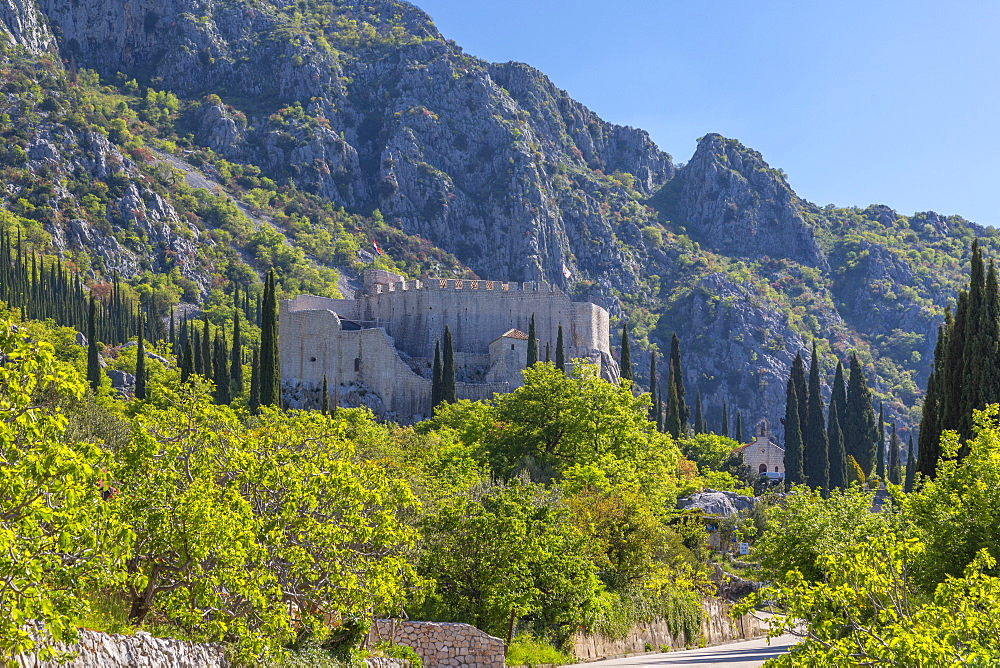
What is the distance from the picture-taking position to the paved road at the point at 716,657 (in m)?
29.5

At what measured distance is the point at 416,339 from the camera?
9369 cm

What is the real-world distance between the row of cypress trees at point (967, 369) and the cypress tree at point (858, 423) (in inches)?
1778

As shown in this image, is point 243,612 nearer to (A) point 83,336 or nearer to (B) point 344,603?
(B) point 344,603

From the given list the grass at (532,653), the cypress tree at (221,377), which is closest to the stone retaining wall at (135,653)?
the grass at (532,653)

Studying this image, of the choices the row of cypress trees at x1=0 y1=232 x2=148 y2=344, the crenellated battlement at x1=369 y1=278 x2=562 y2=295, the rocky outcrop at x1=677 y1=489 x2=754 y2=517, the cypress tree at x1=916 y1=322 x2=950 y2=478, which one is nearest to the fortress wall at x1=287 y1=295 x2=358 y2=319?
the crenellated battlement at x1=369 y1=278 x2=562 y2=295

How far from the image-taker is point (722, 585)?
43.6m

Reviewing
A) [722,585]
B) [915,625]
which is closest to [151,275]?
[722,585]

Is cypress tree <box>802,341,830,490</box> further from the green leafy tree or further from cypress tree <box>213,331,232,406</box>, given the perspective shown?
the green leafy tree

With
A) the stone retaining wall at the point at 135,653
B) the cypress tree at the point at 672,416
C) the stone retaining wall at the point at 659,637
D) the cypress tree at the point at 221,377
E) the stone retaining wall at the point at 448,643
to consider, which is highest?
the cypress tree at the point at 221,377

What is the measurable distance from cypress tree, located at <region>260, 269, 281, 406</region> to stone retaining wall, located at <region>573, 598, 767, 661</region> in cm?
3129

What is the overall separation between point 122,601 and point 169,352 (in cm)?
7944

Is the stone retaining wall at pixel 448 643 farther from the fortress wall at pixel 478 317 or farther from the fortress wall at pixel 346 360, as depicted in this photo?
the fortress wall at pixel 478 317

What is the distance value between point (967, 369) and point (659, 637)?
12601mm

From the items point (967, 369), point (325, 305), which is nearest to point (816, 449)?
point (967, 369)
